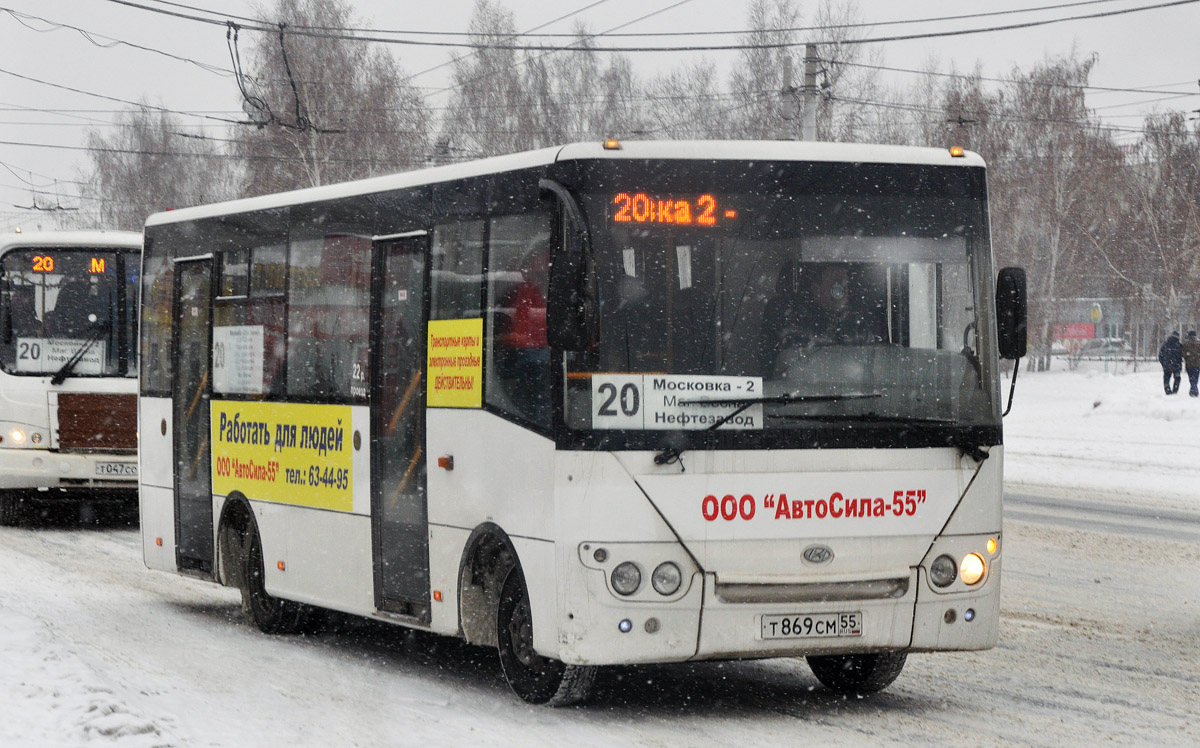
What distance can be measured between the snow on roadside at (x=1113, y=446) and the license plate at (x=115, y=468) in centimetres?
1134

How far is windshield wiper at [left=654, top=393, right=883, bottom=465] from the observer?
7707 millimetres

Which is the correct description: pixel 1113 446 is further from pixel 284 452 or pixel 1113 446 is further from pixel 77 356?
pixel 284 452

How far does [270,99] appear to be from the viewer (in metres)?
60.7

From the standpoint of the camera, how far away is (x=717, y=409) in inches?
307

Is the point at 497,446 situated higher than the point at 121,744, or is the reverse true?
the point at 497,446

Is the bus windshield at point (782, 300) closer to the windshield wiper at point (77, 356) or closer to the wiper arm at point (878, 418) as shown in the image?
the wiper arm at point (878, 418)

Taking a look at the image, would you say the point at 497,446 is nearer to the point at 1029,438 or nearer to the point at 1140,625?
the point at 1140,625

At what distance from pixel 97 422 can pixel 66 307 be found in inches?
56.1

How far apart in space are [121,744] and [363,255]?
4278 millimetres

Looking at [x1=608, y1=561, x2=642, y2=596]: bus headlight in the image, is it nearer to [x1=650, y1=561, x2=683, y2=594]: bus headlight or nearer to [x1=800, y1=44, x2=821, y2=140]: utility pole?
[x1=650, y1=561, x2=683, y2=594]: bus headlight

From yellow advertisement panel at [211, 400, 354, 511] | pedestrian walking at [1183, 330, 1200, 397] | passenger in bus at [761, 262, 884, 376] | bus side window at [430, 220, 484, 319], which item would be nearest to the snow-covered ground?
yellow advertisement panel at [211, 400, 354, 511]

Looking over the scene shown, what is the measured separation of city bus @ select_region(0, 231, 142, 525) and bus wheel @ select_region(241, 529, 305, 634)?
7.35m

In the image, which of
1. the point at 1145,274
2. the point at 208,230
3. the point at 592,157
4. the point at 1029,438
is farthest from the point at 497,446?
the point at 1145,274

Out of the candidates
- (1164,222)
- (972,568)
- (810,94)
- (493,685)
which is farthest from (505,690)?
(1164,222)
